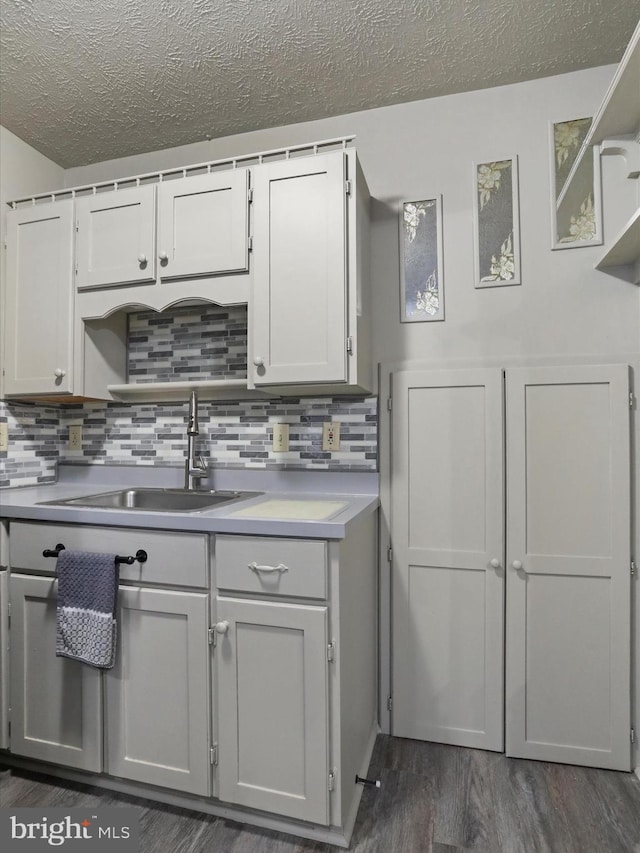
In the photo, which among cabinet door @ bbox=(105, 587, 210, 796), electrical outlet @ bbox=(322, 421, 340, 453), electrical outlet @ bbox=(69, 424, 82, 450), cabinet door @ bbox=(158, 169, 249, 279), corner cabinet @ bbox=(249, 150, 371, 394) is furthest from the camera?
electrical outlet @ bbox=(69, 424, 82, 450)

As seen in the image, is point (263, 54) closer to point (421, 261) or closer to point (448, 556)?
point (421, 261)

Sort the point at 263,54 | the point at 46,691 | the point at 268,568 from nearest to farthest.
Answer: the point at 268,568 < the point at 46,691 < the point at 263,54

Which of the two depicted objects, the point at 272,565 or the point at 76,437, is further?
the point at 76,437

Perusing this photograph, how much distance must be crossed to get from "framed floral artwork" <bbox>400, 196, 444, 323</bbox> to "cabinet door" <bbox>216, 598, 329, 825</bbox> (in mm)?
1238

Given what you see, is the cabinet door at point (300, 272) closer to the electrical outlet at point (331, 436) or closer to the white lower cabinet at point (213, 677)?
the electrical outlet at point (331, 436)

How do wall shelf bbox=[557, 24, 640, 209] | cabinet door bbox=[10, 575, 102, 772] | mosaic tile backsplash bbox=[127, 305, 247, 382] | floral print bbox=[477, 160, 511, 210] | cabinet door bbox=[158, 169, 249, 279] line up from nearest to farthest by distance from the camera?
wall shelf bbox=[557, 24, 640, 209]
cabinet door bbox=[10, 575, 102, 772]
cabinet door bbox=[158, 169, 249, 279]
floral print bbox=[477, 160, 511, 210]
mosaic tile backsplash bbox=[127, 305, 247, 382]

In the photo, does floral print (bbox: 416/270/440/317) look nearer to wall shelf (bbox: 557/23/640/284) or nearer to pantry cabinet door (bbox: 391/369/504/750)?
pantry cabinet door (bbox: 391/369/504/750)

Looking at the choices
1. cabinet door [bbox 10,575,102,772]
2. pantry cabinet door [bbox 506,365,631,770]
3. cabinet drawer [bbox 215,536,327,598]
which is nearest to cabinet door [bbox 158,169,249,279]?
cabinet drawer [bbox 215,536,327,598]

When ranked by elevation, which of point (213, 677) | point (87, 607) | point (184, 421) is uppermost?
point (184, 421)

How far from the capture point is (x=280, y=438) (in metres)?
2.10

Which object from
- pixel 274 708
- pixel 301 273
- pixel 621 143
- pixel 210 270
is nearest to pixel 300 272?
pixel 301 273

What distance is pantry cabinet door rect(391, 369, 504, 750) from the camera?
1.87 m

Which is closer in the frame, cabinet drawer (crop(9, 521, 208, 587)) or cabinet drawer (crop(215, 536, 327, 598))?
cabinet drawer (crop(215, 536, 327, 598))

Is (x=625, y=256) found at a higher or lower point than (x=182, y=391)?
higher
